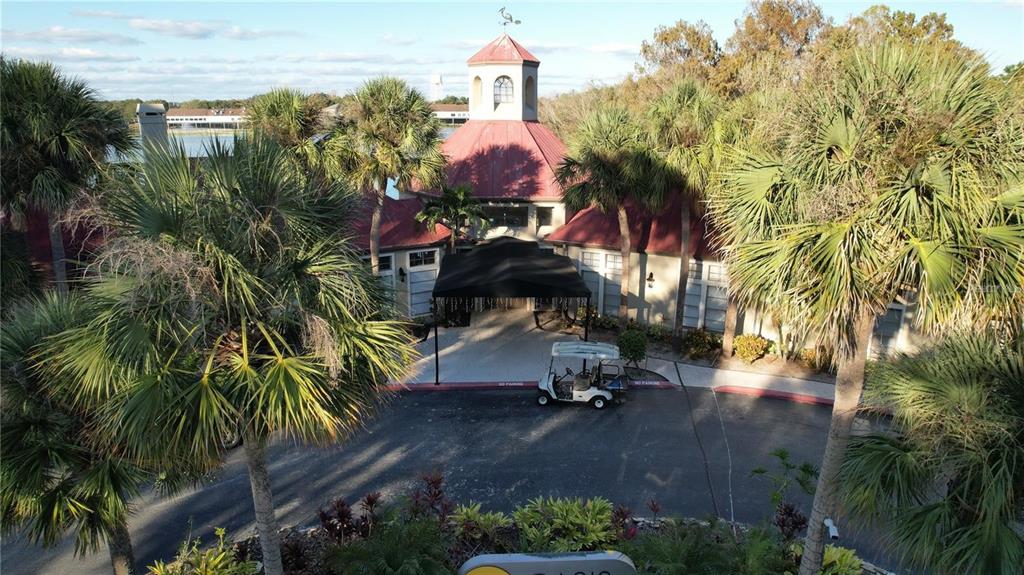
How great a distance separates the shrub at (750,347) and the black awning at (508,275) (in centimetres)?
460

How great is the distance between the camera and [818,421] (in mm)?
14594

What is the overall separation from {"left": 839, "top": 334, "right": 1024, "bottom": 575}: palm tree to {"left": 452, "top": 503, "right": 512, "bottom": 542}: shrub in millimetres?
5288

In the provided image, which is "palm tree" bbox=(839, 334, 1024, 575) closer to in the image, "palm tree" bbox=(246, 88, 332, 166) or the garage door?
"palm tree" bbox=(246, 88, 332, 166)

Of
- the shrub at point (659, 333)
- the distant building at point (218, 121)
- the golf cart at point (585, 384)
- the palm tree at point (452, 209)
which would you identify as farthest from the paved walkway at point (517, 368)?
the distant building at point (218, 121)

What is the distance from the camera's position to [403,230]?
830 inches

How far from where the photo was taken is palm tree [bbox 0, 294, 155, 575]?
642 centimetres

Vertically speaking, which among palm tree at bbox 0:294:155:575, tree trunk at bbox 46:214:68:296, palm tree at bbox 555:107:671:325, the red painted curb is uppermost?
palm tree at bbox 555:107:671:325

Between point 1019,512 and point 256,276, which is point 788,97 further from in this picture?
point 256,276

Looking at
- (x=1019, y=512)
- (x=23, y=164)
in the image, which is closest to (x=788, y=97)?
(x=1019, y=512)

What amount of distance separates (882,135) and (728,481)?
7672mm

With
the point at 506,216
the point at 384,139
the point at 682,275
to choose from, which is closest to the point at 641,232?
the point at 682,275

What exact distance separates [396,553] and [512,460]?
5029 millimetres

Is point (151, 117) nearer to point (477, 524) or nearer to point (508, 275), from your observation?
point (508, 275)

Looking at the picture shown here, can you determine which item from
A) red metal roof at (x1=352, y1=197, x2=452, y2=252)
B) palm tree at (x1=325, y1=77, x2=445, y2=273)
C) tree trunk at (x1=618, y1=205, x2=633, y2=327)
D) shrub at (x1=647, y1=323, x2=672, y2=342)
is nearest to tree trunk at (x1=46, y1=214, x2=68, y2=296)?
palm tree at (x1=325, y1=77, x2=445, y2=273)
